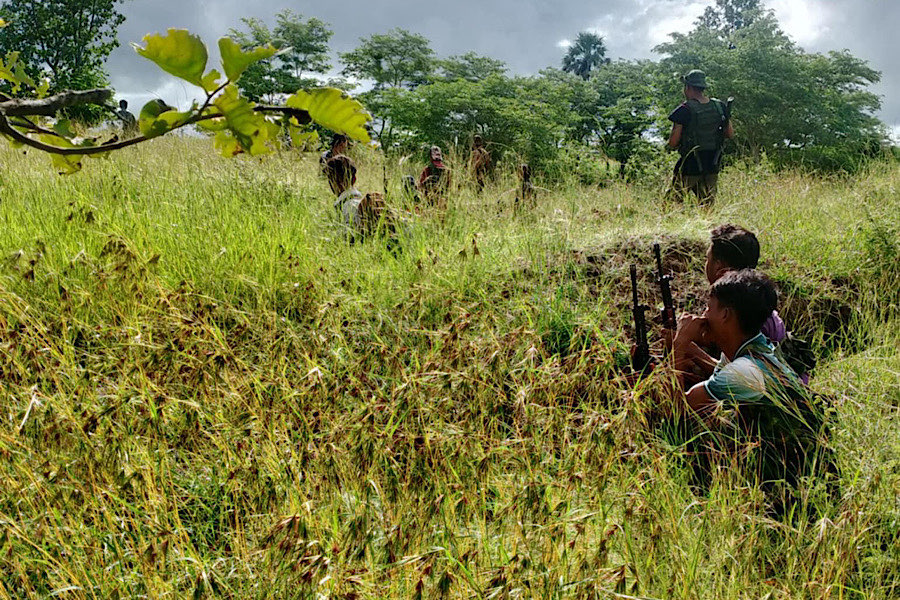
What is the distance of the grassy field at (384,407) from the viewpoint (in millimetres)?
1902

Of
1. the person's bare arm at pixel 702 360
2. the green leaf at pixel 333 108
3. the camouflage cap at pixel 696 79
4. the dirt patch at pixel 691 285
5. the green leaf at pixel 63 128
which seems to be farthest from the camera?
the camouflage cap at pixel 696 79

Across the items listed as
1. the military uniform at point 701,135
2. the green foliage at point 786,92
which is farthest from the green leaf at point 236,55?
the green foliage at point 786,92

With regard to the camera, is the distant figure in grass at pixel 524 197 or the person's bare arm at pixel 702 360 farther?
the distant figure in grass at pixel 524 197

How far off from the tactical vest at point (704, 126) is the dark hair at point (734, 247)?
4269 mm

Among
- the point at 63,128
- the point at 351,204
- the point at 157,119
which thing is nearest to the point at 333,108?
the point at 157,119

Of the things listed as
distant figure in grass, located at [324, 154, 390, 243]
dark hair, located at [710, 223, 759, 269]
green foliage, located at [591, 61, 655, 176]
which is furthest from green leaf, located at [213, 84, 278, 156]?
green foliage, located at [591, 61, 655, 176]

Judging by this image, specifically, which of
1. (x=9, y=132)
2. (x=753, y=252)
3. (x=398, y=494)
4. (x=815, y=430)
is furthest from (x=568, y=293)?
(x=9, y=132)

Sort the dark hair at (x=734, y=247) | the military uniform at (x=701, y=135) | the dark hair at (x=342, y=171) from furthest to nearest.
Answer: the military uniform at (x=701, y=135)
the dark hair at (x=342, y=171)
the dark hair at (x=734, y=247)

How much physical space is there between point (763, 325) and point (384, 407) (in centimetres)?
186

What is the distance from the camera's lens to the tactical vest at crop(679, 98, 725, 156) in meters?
7.79

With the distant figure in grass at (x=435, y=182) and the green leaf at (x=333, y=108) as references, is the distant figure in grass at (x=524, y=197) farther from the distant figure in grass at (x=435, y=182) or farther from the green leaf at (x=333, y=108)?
the green leaf at (x=333, y=108)

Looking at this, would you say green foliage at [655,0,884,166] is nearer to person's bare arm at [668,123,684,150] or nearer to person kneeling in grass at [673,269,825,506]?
person's bare arm at [668,123,684,150]

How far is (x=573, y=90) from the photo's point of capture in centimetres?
1817

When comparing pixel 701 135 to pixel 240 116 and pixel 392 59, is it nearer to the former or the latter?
pixel 240 116
